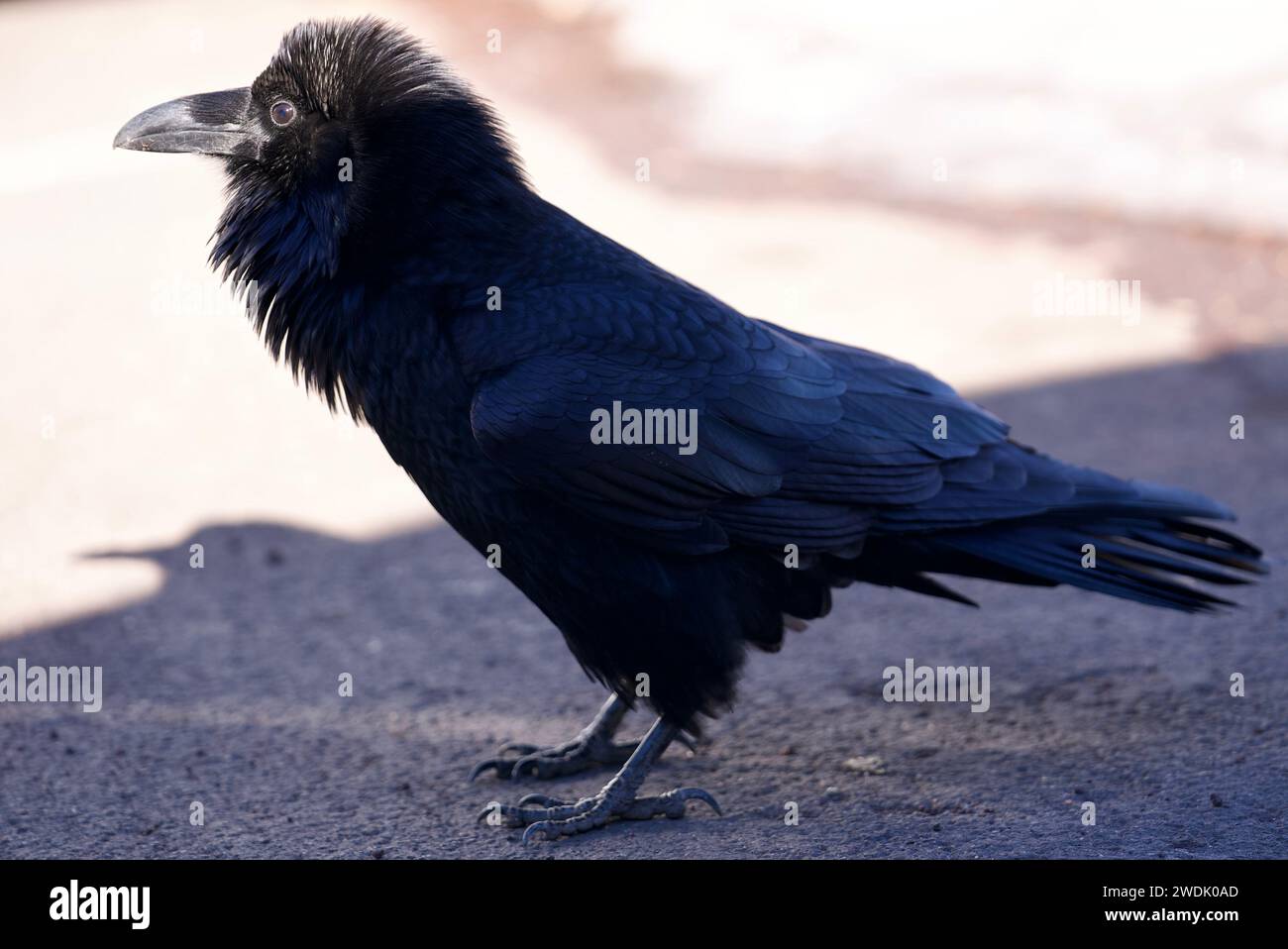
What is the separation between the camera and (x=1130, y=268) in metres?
9.85

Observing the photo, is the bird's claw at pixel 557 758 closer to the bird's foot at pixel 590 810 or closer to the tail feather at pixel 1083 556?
the bird's foot at pixel 590 810

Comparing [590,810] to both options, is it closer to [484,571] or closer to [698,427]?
[698,427]

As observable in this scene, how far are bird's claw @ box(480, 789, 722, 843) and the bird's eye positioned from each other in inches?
85.2

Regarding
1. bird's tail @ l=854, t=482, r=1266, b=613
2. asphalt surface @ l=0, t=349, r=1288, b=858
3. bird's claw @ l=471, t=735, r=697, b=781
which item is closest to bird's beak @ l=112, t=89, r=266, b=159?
asphalt surface @ l=0, t=349, r=1288, b=858

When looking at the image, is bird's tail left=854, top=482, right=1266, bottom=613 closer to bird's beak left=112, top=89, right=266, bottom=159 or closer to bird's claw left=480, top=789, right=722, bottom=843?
bird's claw left=480, top=789, right=722, bottom=843

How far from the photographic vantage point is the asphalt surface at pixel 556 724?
4.21 metres

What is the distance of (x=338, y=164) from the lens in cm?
444

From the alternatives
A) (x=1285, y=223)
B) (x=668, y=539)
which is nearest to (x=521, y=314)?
(x=668, y=539)

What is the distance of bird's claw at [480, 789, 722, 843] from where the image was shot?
4.37 meters

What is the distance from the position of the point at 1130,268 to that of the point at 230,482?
602 cm

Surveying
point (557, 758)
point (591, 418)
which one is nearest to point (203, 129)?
point (591, 418)

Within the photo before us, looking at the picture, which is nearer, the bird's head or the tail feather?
the bird's head

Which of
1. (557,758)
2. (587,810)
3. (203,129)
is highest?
(203,129)

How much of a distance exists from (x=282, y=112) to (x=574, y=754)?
2.23 meters
